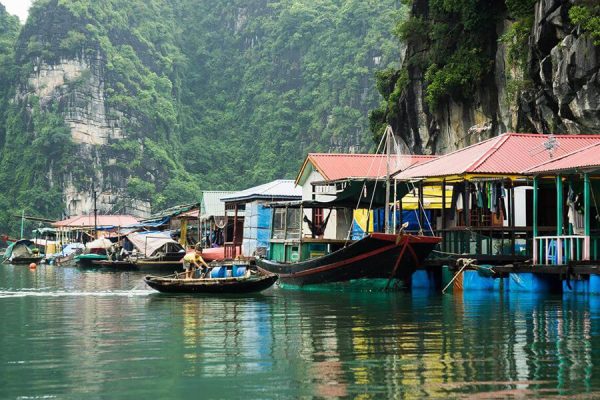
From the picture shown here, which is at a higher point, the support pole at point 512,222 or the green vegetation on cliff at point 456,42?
the green vegetation on cliff at point 456,42

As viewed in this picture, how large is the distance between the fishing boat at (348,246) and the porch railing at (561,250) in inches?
Answer: 114

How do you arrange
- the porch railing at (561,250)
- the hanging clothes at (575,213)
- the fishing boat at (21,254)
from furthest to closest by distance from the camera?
the fishing boat at (21,254)
the hanging clothes at (575,213)
the porch railing at (561,250)

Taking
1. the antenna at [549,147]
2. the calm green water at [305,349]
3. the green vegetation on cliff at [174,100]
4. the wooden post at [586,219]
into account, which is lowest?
the calm green water at [305,349]

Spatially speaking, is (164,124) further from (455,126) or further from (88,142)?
(455,126)

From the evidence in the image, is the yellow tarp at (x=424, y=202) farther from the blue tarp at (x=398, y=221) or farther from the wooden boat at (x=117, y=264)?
the wooden boat at (x=117, y=264)

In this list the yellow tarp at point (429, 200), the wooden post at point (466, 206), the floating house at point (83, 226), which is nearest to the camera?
the wooden post at point (466, 206)

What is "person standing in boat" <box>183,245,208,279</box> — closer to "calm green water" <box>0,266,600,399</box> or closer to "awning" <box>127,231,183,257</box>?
"calm green water" <box>0,266,600,399</box>

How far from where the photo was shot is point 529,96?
117 ft

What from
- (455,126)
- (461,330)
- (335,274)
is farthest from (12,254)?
(461,330)

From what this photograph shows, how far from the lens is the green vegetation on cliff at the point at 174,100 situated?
122000 mm

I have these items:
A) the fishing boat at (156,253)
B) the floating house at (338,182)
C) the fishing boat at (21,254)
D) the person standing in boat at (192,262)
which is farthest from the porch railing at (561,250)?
the fishing boat at (21,254)

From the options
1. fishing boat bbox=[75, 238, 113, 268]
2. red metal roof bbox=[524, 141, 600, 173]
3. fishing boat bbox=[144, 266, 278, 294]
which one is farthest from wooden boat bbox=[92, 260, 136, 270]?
red metal roof bbox=[524, 141, 600, 173]

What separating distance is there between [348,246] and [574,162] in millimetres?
6499

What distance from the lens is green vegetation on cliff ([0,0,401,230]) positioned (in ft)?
400
